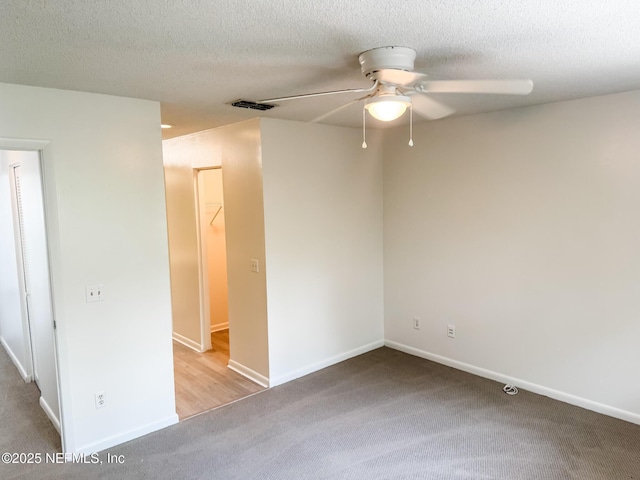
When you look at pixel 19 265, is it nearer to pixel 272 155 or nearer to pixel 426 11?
pixel 272 155

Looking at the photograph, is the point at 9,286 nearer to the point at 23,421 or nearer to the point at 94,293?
the point at 23,421

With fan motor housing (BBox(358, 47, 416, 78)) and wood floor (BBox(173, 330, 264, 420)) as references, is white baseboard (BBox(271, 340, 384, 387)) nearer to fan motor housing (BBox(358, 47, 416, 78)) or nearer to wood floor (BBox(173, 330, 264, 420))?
wood floor (BBox(173, 330, 264, 420))

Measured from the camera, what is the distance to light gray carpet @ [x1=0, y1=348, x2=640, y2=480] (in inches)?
106

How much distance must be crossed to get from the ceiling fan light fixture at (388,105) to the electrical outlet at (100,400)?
2.59 meters

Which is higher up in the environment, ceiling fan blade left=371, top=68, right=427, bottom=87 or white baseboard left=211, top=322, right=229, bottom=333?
ceiling fan blade left=371, top=68, right=427, bottom=87

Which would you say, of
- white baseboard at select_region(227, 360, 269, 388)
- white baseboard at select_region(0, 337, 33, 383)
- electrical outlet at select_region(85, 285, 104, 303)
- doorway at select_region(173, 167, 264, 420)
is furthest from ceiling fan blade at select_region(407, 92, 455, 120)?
white baseboard at select_region(0, 337, 33, 383)

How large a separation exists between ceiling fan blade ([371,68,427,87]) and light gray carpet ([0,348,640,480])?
7.57 feet

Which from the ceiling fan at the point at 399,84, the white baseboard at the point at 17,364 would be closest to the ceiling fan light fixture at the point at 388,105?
the ceiling fan at the point at 399,84

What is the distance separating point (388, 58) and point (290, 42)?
1.50 feet

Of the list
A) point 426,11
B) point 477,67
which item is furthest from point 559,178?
point 426,11

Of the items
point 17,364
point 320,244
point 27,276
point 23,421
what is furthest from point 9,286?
point 320,244

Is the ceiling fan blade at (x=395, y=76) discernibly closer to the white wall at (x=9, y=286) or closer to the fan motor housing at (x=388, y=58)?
the fan motor housing at (x=388, y=58)

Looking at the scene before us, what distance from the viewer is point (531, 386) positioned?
12.1 feet

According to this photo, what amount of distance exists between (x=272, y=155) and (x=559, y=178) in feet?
7.82
